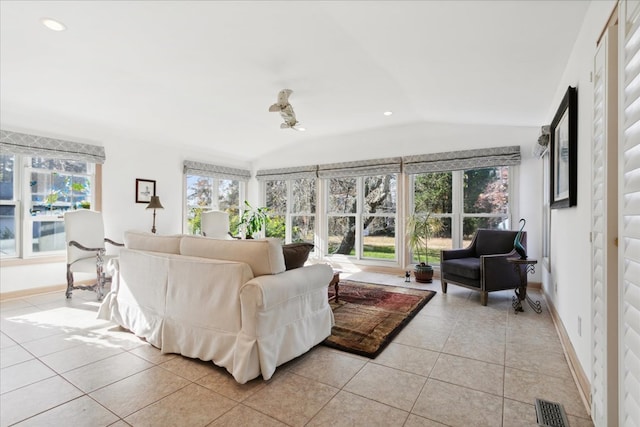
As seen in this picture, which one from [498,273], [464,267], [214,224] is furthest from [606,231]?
[214,224]

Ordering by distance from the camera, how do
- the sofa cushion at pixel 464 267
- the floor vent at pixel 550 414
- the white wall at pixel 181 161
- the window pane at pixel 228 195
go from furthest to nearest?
the window pane at pixel 228 195, the white wall at pixel 181 161, the sofa cushion at pixel 464 267, the floor vent at pixel 550 414

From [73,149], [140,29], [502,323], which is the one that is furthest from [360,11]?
[73,149]

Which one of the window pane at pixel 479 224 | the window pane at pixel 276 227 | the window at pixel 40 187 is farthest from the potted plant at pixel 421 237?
the window at pixel 40 187

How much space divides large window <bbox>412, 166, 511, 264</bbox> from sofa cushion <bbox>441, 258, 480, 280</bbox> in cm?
97

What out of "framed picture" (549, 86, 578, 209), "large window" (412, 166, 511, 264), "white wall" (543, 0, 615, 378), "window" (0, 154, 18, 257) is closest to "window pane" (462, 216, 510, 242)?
"large window" (412, 166, 511, 264)

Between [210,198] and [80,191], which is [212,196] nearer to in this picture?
[210,198]

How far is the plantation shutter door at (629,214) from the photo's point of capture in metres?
1.07

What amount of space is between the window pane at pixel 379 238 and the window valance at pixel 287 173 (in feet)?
4.74

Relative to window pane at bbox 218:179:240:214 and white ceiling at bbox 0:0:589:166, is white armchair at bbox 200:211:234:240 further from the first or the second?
white ceiling at bbox 0:0:589:166

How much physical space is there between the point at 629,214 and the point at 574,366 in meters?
1.60

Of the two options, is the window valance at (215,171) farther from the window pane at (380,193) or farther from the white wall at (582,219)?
the white wall at (582,219)

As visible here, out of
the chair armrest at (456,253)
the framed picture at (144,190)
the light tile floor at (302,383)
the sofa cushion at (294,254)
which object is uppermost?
the framed picture at (144,190)

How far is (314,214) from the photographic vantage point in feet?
21.7

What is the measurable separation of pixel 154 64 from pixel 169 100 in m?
0.96
